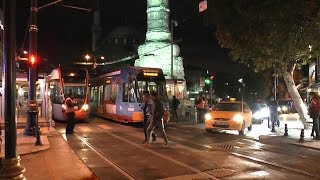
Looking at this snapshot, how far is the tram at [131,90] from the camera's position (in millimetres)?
24453

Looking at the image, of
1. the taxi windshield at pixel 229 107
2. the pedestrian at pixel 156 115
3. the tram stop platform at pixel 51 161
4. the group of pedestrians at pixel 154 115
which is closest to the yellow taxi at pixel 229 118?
the taxi windshield at pixel 229 107

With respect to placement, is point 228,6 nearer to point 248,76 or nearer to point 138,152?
point 138,152

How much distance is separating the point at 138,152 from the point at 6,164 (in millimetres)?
8217

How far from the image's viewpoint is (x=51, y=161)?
496 inches

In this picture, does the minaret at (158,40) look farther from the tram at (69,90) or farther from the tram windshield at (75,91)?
the tram windshield at (75,91)

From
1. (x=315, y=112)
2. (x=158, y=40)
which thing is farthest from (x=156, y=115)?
(x=158, y=40)

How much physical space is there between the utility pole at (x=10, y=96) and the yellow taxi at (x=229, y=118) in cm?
1551

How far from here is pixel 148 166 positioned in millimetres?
11742

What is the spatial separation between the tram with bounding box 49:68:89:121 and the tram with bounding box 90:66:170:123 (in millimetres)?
1614

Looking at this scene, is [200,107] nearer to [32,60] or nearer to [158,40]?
[32,60]

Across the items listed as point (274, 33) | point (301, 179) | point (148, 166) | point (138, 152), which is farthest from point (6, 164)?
point (274, 33)

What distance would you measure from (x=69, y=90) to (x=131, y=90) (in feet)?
15.2

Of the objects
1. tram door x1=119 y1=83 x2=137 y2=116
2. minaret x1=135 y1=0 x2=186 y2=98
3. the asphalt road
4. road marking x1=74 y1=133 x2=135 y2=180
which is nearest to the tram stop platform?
the asphalt road

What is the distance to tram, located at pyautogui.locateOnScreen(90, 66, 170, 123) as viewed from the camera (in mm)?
24453
